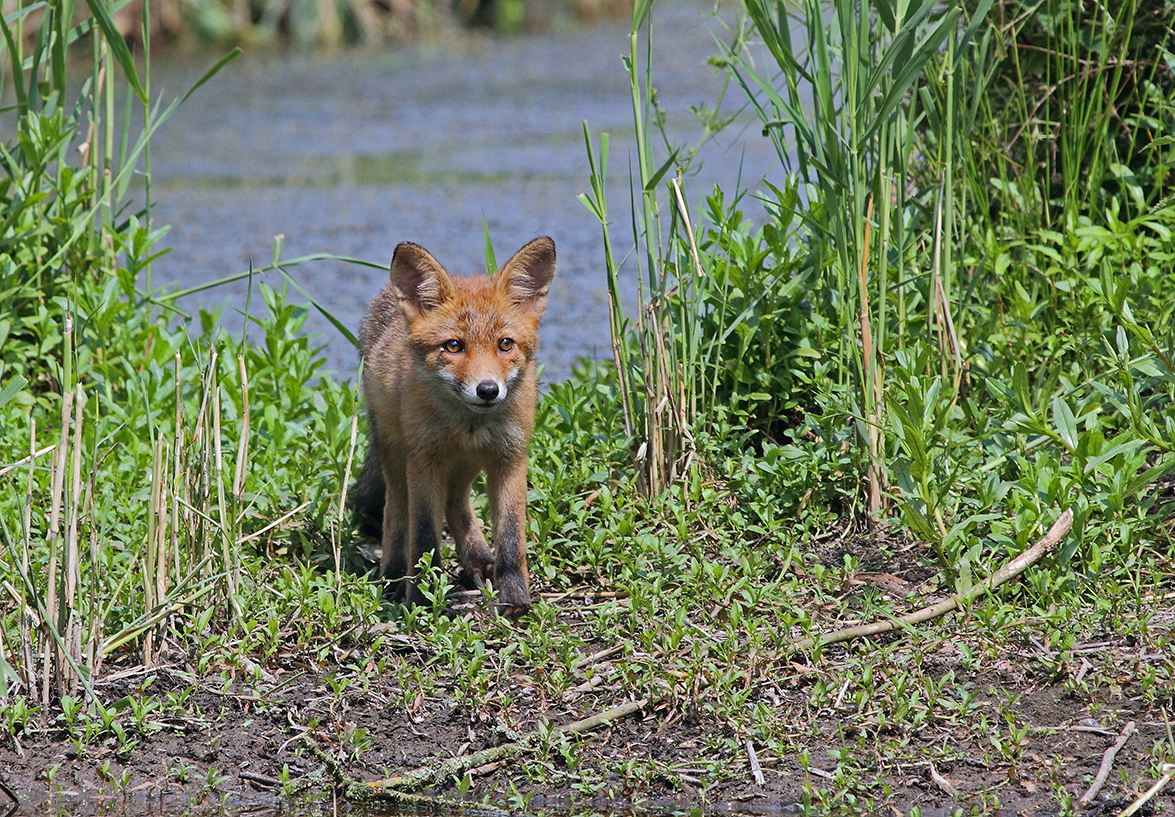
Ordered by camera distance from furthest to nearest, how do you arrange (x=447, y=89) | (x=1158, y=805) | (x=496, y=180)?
(x=447, y=89) < (x=496, y=180) < (x=1158, y=805)

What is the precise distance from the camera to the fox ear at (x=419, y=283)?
14.2 ft

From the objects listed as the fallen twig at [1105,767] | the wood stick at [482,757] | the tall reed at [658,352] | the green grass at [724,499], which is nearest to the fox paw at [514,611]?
the green grass at [724,499]

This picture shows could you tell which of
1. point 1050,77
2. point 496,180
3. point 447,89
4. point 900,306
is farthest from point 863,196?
point 447,89

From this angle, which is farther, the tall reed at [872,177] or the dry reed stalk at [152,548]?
the tall reed at [872,177]

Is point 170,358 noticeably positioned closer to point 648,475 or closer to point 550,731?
point 648,475

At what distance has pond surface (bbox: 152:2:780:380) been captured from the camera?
9055mm

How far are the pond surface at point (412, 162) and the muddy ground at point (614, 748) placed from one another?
2642 mm

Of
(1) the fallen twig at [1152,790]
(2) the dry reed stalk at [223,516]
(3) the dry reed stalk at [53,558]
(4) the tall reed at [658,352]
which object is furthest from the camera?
(4) the tall reed at [658,352]

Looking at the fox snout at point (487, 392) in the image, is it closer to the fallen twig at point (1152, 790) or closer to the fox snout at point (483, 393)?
the fox snout at point (483, 393)

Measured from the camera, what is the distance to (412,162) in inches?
485

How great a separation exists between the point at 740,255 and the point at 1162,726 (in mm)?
2354

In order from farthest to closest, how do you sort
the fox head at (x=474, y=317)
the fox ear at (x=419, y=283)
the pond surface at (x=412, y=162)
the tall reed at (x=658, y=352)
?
the pond surface at (x=412, y=162) → the tall reed at (x=658, y=352) → the fox ear at (x=419, y=283) → the fox head at (x=474, y=317)

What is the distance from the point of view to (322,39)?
758 inches

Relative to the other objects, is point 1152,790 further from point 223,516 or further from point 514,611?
point 223,516
